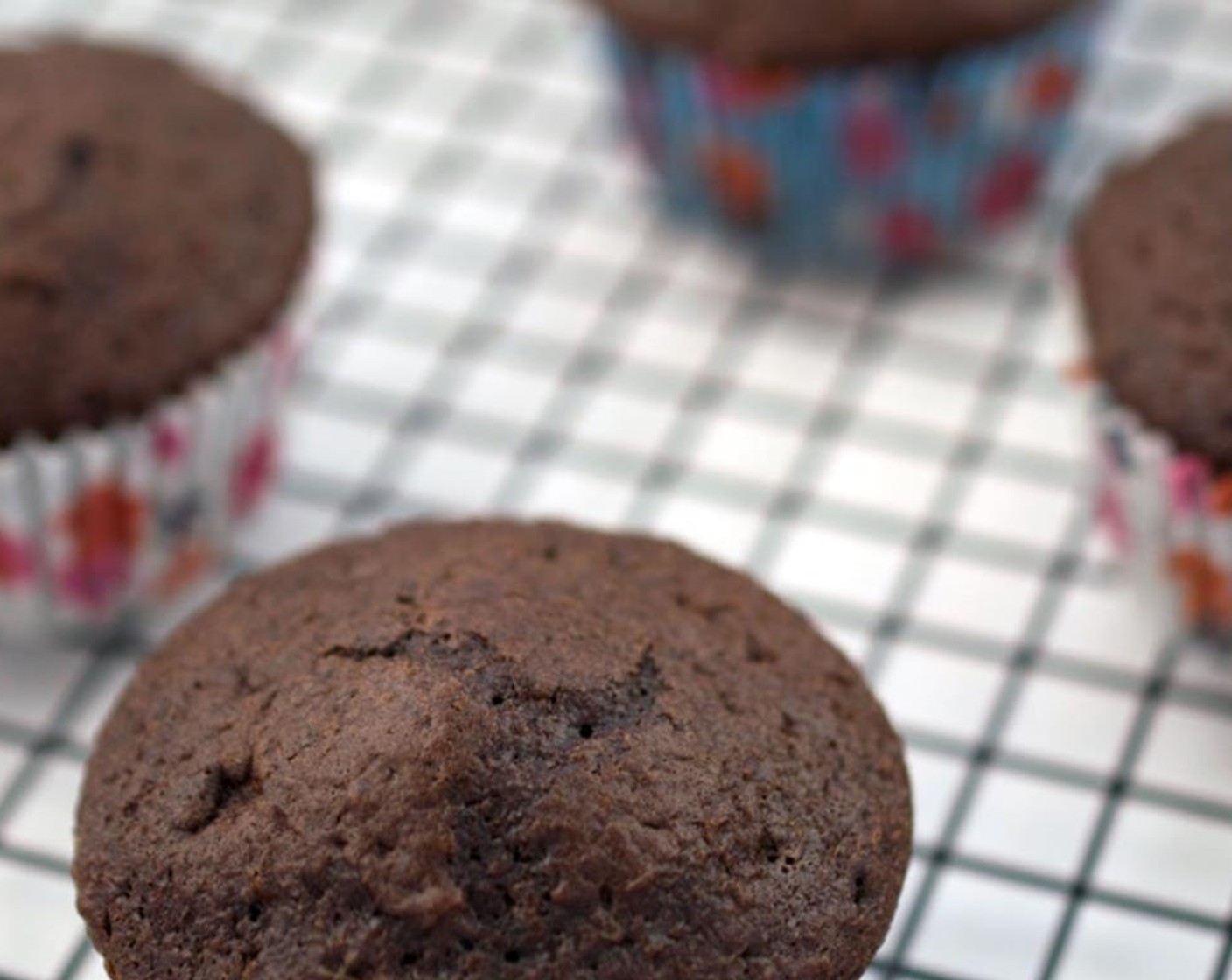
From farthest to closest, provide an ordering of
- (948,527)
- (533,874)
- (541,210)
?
(541,210) < (948,527) < (533,874)

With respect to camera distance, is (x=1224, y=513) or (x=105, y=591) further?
(x=105, y=591)

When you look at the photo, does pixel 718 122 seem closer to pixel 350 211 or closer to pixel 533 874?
pixel 350 211

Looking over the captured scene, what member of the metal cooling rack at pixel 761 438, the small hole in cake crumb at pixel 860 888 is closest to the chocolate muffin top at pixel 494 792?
the small hole in cake crumb at pixel 860 888

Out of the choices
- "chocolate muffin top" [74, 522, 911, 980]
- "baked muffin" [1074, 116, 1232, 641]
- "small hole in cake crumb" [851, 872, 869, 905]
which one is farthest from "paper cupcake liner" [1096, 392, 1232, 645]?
"small hole in cake crumb" [851, 872, 869, 905]

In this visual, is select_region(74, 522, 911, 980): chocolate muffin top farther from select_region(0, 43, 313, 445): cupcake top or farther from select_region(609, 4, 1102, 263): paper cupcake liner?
select_region(609, 4, 1102, 263): paper cupcake liner

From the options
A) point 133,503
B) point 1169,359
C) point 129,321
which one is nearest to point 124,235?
point 129,321

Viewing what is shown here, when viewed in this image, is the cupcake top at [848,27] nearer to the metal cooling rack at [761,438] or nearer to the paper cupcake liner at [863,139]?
the paper cupcake liner at [863,139]

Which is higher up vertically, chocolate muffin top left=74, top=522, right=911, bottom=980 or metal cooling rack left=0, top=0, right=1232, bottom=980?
chocolate muffin top left=74, top=522, right=911, bottom=980

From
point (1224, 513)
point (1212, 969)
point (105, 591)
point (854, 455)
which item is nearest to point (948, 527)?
point (854, 455)
